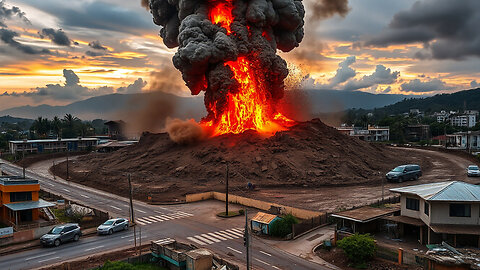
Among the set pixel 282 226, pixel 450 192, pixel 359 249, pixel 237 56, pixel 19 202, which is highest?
pixel 237 56

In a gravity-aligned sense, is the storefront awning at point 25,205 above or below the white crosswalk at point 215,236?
above

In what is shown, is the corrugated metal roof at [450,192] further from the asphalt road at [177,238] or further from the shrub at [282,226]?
the asphalt road at [177,238]

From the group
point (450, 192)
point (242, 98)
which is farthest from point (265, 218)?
point (242, 98)

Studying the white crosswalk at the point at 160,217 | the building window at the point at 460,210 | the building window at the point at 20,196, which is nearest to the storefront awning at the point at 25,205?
the building window at the point at 20,196

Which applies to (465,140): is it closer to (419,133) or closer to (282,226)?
(419,133)

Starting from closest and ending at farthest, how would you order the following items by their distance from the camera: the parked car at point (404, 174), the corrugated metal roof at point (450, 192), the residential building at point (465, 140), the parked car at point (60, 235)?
the corrugated metal roof at point (450, 192) → the parked car at point (60, 235) → the parked car at point (404, 174) → the residential building at point (465, 140)

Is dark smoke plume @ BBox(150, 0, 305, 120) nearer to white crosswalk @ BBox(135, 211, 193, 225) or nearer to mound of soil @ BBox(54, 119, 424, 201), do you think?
mound of soil @ BBox(54, 119, 424, 201)
